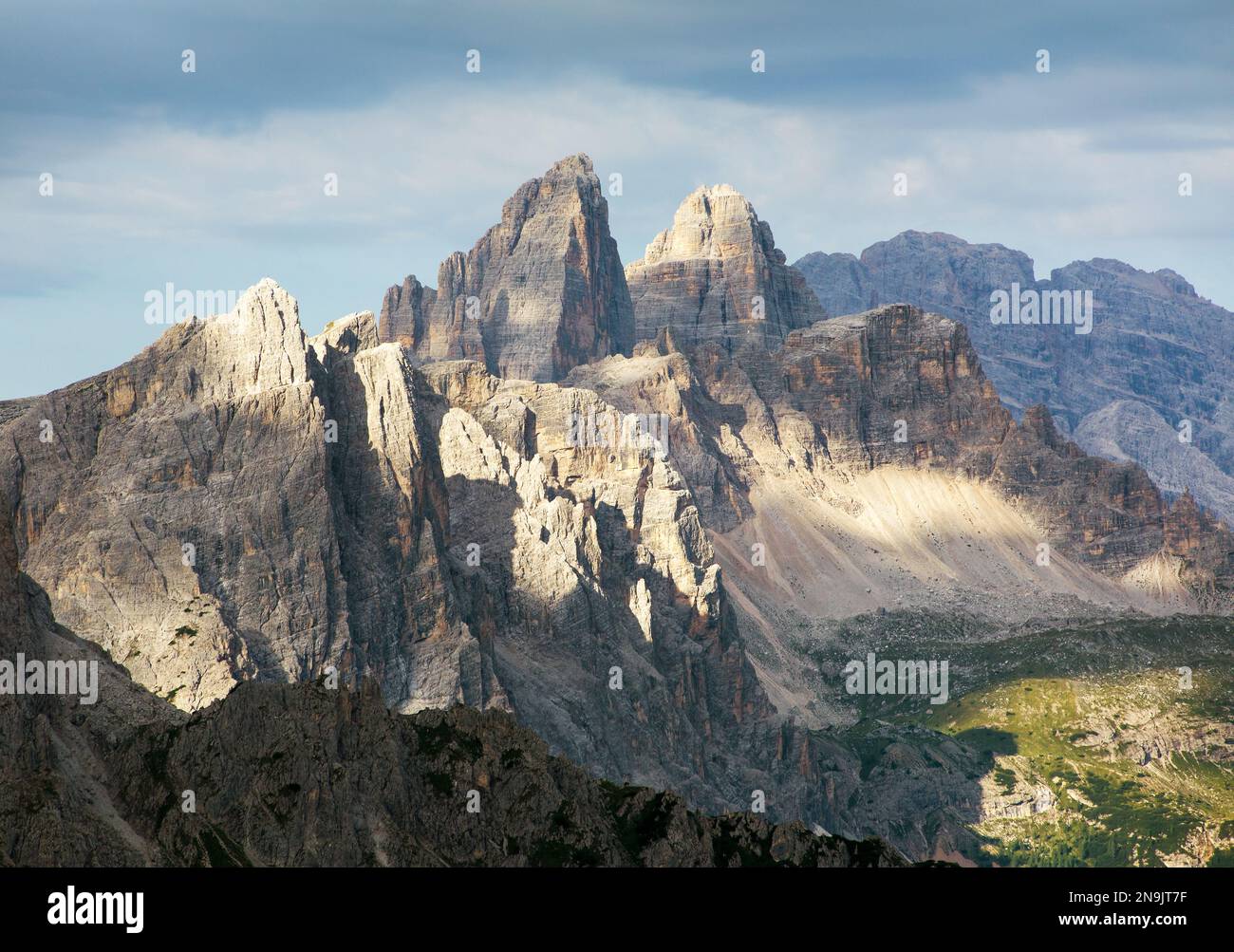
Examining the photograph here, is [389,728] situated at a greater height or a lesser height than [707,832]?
greater

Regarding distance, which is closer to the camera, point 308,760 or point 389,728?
point 308,760

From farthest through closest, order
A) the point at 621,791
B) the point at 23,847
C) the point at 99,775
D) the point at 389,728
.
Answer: the point at 621,791 < the point at 389,728 < the point at 99,775 < the point at 23,847

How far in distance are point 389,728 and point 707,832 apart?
28327 millimetres

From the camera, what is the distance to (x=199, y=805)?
139 m

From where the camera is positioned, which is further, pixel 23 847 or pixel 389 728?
pixel 389 728

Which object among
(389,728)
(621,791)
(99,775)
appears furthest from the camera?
(621,791)
